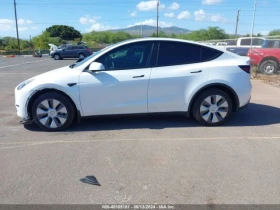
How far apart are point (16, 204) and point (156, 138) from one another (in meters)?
2.35

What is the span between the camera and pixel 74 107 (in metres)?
4.67

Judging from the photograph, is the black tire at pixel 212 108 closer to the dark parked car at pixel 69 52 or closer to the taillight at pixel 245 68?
the taillight at pixel 245 68

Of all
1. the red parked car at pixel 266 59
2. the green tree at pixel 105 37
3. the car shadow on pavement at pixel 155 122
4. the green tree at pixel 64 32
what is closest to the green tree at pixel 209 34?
the green tree at pixel 105 37

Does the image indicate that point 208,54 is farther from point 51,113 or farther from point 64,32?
point 64,32

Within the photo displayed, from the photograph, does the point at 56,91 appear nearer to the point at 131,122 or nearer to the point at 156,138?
the point at 131,122

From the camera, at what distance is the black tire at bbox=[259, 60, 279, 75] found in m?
12.3

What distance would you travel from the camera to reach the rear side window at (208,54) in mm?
4859

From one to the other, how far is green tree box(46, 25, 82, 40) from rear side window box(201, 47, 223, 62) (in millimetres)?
83722

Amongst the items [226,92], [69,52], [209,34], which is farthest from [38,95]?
[209,34]

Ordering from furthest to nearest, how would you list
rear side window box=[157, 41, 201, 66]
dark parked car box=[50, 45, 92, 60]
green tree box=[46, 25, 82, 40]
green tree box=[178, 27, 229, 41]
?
green tree box=[46, 25, 82, 40] → green tree box=[178, 27, 229, 41] → dark parked car box=[50, 45, 92, 60] → rear side window box=[157, 41, 201, 66]

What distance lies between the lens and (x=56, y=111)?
4.62 metres

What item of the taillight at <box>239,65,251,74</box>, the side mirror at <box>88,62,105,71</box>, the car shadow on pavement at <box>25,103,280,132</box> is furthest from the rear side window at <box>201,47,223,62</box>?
the side mirror at <box>88,62,105,71</box>

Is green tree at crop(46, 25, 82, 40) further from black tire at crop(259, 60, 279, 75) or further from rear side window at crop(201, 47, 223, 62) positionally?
rear side window at crop(201, 47, 223, 62)

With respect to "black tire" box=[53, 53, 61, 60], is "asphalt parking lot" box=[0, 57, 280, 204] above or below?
below
